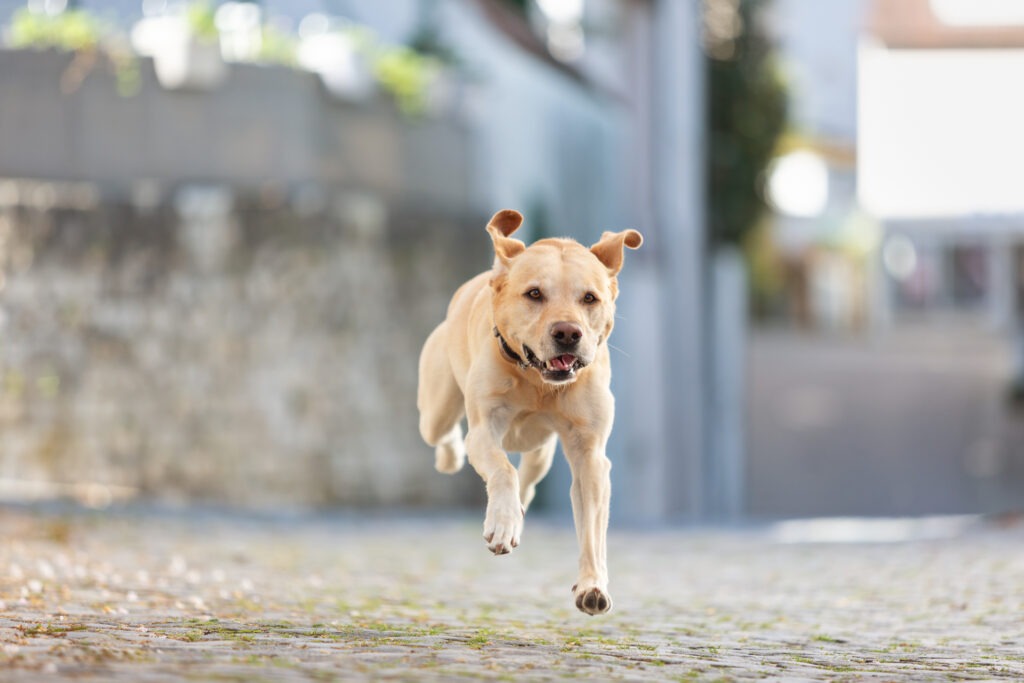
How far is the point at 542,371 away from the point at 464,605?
9.43ft

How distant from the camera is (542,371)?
5.62 meters

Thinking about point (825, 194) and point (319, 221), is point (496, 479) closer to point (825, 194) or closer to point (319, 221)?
point (319, 221)

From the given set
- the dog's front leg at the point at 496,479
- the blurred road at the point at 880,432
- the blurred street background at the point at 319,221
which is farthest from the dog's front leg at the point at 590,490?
the blurred road at the point at 880,432

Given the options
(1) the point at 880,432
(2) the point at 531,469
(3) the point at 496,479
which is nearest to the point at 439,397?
(2) the point at 531,469

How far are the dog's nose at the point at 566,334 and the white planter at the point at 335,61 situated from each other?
33.8 feet

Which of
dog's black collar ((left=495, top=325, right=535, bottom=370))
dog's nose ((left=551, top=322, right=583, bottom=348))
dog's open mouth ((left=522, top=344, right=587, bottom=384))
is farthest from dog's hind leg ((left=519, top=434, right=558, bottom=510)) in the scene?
dog's nose ((left=551, top=322, right=583, bottom=348))

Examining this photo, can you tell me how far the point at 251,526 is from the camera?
1342 centimetres

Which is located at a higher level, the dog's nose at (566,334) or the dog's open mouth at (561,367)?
the dog's nose at (566,334)

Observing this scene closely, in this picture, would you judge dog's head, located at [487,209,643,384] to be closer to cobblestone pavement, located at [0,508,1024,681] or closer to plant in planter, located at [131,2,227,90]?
cobblestone pavement, located at [0,508,1024,681]

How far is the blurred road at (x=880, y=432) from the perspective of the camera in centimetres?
2977

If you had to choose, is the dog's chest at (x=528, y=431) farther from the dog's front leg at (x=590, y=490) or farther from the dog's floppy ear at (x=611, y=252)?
the dog's floppy ear at (x=611, y=252)

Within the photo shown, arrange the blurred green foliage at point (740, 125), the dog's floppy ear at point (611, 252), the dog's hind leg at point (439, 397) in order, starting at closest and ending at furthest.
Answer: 1. the dog's floppy ear at point (611, 252)
2. the dog's hind leg at point (439, 397)
3. the blurred green foliage at point (740, 125)

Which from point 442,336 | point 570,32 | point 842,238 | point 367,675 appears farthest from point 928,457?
point 367,675

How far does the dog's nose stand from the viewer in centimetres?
551
